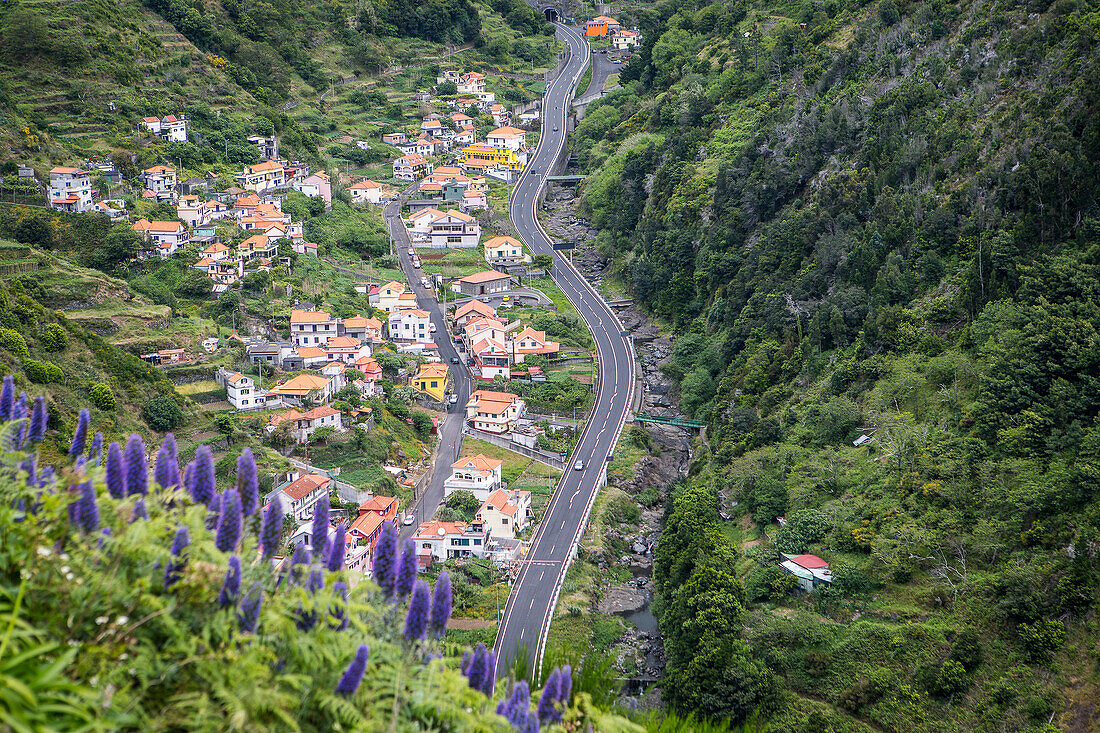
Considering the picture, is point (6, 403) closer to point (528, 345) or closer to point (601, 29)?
point (528, 345)

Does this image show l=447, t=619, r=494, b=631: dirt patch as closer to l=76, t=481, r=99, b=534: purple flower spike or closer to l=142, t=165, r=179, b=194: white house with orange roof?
l=76, t=481, r=99, b=534: purple flower spike

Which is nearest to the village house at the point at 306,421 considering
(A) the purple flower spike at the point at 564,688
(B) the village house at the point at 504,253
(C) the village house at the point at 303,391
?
(C) the village house at the point at 303,391

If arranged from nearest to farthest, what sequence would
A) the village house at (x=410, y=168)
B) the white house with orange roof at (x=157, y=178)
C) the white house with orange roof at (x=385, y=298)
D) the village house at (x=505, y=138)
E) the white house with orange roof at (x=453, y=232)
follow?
the white house with orange roof at (x=385, y=298)
the white house with orange roof at (x=157, y=178)
the white house with orange roof at (x=453, y=232)
the village house at (x=410, y=168)
the village house at (x=505, y=138)

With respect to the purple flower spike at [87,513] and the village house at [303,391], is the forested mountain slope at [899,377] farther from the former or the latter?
the purple flower spike at [87,513]

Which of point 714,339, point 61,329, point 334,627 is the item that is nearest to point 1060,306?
point 714,339

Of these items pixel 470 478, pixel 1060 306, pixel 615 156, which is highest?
pixel 615 156

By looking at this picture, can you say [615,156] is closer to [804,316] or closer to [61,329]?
[804,316]
